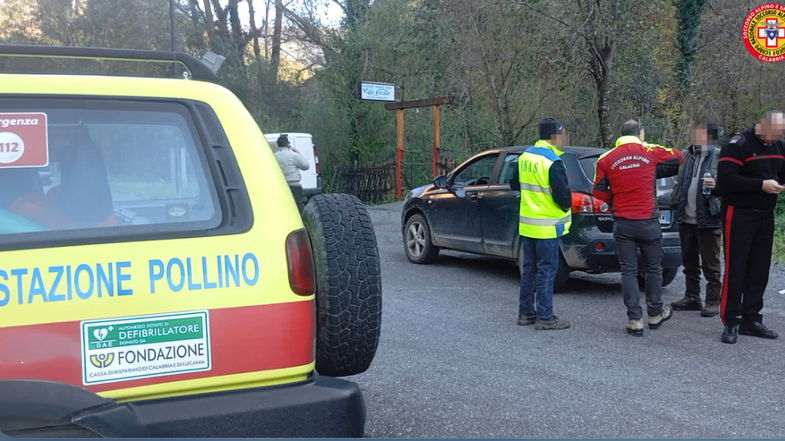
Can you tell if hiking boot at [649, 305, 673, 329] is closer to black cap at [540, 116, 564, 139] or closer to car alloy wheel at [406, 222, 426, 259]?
black cap at [540, 116, 564, 139]

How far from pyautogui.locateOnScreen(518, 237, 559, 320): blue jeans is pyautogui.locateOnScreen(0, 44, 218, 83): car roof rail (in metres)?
3.96

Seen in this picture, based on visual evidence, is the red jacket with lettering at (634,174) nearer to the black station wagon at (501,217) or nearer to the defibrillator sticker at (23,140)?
the black station wagon at (501,217)

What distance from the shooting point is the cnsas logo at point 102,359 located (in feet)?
7.97

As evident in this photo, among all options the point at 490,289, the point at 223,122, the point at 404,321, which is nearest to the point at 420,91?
the point at 490,289

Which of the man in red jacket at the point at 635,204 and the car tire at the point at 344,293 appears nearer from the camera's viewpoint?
the car tire at the point at 344,293

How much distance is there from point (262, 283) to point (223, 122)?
62cm

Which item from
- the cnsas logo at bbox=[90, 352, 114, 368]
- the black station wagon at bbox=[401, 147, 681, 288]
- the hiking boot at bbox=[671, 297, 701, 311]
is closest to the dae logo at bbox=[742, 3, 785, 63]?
the black station wagon at bbox=[401, 147, 681, 288]

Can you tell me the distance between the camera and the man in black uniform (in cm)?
593

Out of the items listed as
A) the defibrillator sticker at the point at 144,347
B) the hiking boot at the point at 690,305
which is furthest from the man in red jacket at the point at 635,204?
the defibrillator sticker at the point at 144,347

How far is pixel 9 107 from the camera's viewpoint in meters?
2.54

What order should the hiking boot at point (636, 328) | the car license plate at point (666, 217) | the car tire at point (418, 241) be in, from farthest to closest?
the car tire at point (418, 241) → the car license plate at point (666, 217) → the hiking boot at point (636, 328)

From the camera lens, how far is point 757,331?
6148mm

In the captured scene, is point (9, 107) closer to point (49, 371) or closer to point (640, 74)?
point (49, 371)

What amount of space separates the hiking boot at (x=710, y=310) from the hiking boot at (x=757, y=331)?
0.74 meters
